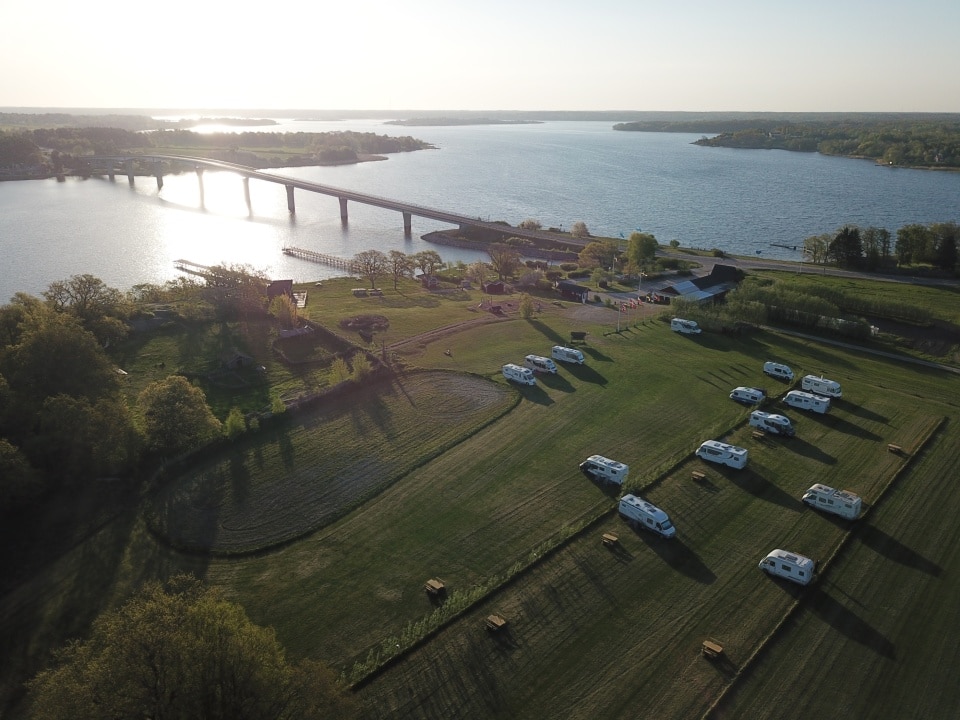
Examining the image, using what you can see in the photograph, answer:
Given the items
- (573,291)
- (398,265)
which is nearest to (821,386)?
(573,291)

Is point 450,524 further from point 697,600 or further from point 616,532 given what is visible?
point 697,600

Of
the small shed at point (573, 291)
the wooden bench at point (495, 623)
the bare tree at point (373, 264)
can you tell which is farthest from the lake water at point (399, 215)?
the wooden bench at point (495, 623)

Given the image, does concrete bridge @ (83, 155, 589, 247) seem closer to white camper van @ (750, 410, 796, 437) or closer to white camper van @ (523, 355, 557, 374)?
white camper van @ (523, 355, 557, 374)

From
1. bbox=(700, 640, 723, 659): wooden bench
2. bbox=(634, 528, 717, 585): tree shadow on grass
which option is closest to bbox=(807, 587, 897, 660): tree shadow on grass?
bbox=(634, 528, 717, 585): tree shadow on grass

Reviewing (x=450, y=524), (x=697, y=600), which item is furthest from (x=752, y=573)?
(x=450, y=524)

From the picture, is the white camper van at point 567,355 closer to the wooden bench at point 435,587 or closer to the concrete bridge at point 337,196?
the wooden bench at point 435,587
